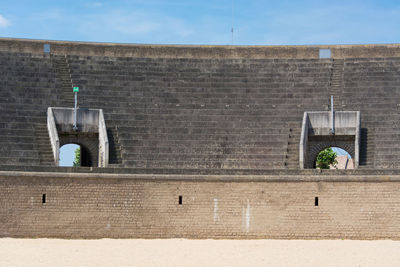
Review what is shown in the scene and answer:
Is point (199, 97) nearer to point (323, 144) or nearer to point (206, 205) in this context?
point (323, 144)

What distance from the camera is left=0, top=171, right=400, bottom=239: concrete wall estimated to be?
23938 millimetres

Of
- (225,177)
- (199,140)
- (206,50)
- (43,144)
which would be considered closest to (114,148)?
(43,144)

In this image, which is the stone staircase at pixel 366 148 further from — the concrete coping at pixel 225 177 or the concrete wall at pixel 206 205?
the concrete wall at pixel 206 205

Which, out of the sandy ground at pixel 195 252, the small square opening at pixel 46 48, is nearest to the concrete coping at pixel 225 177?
the sandy ground at pixel 195 252

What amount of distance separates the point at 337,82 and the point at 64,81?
1154cm

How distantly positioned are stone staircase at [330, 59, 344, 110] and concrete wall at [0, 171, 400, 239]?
542cm

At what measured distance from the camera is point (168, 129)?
27.8 metres

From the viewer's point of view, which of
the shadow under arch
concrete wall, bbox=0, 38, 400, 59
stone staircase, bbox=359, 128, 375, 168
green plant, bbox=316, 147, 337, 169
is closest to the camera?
stone staircase, bbox=359, 128, 375, 168

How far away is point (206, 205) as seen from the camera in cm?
2423

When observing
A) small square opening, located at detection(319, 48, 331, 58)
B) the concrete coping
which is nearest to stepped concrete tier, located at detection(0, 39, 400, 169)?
small square opening, located at detection(319, 48, 331, 58)

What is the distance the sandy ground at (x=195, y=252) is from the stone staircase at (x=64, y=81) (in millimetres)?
7069

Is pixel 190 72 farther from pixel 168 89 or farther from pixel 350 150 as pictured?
pixel 350 150

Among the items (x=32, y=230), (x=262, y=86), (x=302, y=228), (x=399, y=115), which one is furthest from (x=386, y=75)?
(x=32, y=230)

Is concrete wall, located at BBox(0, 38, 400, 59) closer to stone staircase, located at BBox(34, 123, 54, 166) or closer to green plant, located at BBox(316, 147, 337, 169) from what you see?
stone staircase, located at BBox(34, 123, 54, 166)
